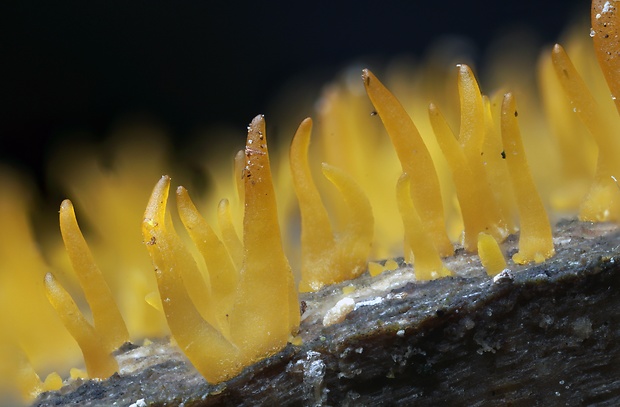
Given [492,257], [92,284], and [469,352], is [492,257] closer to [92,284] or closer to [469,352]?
[469,352]

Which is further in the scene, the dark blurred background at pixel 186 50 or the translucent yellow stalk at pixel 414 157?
the dark blurred background at pixel 186 50

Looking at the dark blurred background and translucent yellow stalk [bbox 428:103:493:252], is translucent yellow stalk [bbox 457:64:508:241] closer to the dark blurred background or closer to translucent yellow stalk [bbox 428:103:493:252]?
translucent yellow stalk [bbox 428:103:493:252]

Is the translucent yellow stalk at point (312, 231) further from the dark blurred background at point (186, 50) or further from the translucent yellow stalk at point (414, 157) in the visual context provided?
the dark blurred background at point (186, 50)

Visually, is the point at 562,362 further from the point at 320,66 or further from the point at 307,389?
the point at 320,66

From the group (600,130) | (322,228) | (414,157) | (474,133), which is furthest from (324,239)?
(600,130)

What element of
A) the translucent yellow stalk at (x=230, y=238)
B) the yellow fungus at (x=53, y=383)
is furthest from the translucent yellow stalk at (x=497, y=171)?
the yellow fungus at (x=53, y=383)

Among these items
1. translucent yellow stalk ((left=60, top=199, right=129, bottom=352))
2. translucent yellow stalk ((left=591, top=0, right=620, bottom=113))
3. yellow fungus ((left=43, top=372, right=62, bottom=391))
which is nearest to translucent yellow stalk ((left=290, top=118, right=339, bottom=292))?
translucent yellow stalk ((left=60, top=199, right=129, bottom=352))

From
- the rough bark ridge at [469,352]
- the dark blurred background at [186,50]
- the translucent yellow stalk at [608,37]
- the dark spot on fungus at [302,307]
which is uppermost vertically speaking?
the dark blurred background at [186,50]

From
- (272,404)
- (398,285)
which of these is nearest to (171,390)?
(272,404)
